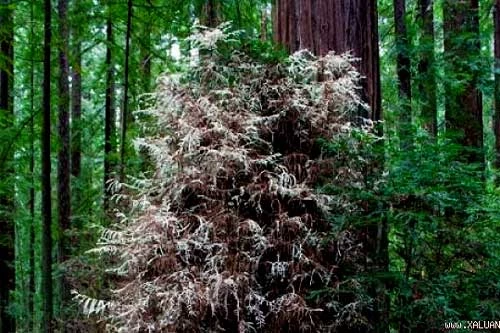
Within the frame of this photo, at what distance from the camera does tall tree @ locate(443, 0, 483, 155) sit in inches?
271

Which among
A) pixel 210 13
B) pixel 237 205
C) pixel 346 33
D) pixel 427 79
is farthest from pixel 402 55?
pixel 237 205

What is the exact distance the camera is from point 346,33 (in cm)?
352

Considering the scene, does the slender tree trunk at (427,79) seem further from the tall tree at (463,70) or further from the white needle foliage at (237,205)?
the white needle foliage at (237,205)

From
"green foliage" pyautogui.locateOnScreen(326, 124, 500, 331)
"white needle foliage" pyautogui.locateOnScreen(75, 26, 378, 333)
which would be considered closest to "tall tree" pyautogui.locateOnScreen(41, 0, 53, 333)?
"white needle foliage" pyautogui.locateOnScreen(75, 26, 378, 333)

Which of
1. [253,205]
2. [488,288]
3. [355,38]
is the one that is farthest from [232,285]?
[355,38]

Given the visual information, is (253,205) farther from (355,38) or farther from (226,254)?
(355,38)

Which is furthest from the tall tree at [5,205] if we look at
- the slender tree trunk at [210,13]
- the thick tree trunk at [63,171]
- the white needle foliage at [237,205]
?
the white needle foliage at [237,205]

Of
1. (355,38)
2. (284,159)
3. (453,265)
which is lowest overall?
(453,265)

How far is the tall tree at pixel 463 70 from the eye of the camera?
6.89 meters

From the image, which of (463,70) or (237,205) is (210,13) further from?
(463,70)

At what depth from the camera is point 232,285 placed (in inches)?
108

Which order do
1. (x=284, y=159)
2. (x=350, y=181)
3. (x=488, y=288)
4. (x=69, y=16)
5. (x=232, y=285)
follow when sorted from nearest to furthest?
1. (x=488, y=288)
2. (x=232, y=285)
3. (x=350, y=181)
4. (x=284, y=159)
5. (x=69, y=16)

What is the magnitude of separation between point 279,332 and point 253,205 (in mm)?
702

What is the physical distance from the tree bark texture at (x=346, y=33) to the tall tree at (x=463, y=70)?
3.26 m
